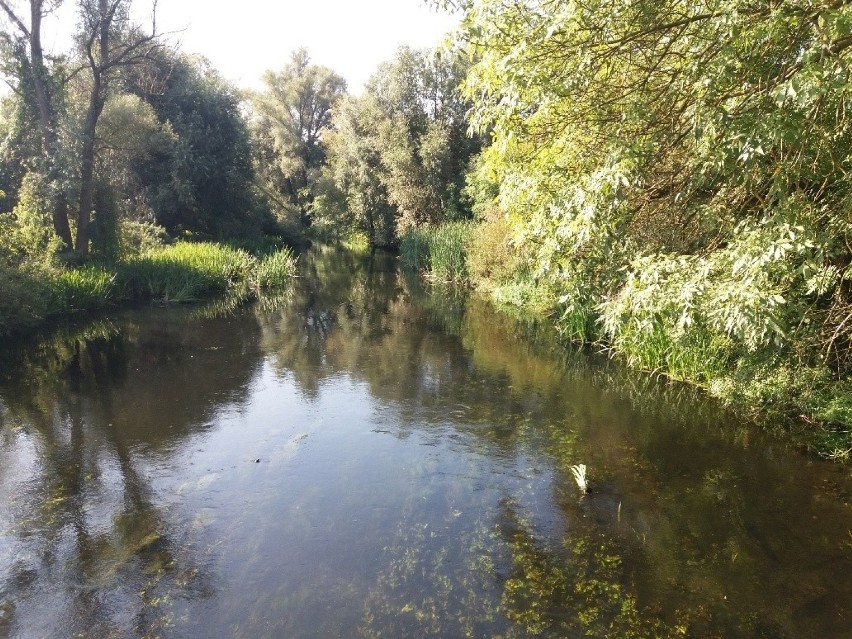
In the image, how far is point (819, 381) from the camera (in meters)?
7.39

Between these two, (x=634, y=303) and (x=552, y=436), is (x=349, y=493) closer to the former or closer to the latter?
(x=552, y=436)

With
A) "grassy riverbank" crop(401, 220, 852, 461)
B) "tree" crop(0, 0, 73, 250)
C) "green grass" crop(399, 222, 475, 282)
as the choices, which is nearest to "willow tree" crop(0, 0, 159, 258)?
"tree" crop(0, 0, 73, 250)

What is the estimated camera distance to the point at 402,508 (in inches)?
247

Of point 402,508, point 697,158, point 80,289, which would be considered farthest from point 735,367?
point 80,289

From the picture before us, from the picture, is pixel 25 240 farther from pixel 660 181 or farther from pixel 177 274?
pixel 660 181

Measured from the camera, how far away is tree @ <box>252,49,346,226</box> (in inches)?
1711

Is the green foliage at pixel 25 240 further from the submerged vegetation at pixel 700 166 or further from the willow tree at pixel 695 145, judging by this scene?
the willow tree at pixel 695 145

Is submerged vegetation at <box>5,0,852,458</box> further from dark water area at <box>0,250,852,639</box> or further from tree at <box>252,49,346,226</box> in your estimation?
tree at <box>252,49,346,226</box>

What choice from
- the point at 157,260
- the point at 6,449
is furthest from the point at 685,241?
the point at 157,260

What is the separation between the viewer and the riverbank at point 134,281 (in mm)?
13195

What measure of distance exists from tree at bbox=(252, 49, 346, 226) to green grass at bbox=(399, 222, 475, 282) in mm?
17953

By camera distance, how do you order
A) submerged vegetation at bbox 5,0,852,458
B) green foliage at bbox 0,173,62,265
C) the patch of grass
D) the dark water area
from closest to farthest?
1. the dark water area
2. submerged vegetation at bbox 5,0,852,458
3. green foliage at bbox 0,173,62,265
4. the patch of grass

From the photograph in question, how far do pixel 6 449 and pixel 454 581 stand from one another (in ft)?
21.0

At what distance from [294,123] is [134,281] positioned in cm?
3136
